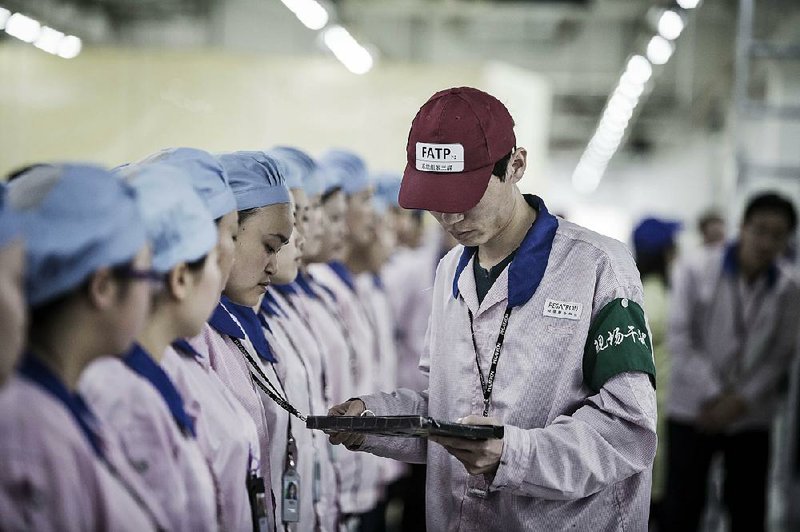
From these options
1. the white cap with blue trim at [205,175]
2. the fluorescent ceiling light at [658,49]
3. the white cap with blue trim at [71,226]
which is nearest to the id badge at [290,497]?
the white cap with blue trim at [205,175]

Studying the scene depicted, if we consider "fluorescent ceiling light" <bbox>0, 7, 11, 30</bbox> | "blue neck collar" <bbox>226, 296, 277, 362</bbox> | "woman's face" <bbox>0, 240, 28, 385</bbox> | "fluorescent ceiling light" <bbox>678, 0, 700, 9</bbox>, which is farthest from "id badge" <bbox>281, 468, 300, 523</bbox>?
"fluorescent ceiling light" <bbox>678, 0, 700, 9</bbox>

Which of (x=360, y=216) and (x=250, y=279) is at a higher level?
(x=360, y=216)

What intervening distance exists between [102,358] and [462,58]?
46.5 ft

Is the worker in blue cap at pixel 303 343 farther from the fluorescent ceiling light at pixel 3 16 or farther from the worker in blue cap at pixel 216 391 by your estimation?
the fluorescent ceiling light at pixel 3 16

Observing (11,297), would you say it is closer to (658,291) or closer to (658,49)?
(658,291)

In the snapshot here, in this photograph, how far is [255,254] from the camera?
8.28ft

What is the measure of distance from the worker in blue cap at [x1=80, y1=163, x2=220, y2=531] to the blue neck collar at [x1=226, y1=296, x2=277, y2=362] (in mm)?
686

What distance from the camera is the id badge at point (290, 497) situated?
266cm

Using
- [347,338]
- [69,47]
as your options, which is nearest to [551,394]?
[347,338]

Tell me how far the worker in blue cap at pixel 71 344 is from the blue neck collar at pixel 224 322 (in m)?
0.77

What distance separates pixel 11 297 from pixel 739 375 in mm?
4703

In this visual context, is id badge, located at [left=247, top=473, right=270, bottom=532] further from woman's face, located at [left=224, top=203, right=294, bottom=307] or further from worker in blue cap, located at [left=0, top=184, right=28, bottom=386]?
worker in blue cap, located at [left=0, top=184, right=28, bottom=386]

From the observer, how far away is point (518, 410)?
2412 mm

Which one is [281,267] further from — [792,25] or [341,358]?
[792,25]
